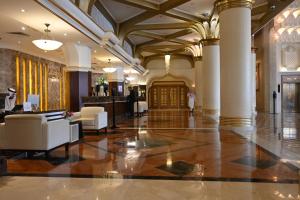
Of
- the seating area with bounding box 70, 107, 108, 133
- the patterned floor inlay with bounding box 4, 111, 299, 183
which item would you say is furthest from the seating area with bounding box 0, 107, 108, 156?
the seating area with bounding box 70, 107, 108, 133

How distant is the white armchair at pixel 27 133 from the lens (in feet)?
14.8

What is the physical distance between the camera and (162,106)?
25688mm

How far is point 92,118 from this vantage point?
7.67 m

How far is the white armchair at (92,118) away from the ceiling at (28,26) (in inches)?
90.7

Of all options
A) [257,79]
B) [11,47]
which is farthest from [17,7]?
[257,79]

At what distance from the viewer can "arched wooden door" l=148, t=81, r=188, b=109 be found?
25.4 m

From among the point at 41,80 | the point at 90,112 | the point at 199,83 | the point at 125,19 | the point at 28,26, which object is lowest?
the point at 90,112

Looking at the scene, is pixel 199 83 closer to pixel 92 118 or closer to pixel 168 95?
pixel 168 95

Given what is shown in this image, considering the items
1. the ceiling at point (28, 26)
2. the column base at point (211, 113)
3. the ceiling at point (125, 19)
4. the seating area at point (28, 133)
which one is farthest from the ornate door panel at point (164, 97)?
the seating area at point (28, 133)

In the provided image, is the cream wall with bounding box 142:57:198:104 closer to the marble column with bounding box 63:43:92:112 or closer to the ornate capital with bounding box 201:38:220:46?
the ornate capital with bounding box 201:38:220:46

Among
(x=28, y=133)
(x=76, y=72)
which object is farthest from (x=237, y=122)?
(x=76, y=72)

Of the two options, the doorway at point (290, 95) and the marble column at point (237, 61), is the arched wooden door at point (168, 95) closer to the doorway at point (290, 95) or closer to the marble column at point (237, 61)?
the doorway at point (290, 95)

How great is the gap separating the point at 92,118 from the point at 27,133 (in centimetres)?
314

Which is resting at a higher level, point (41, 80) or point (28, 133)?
point (41, 80)
